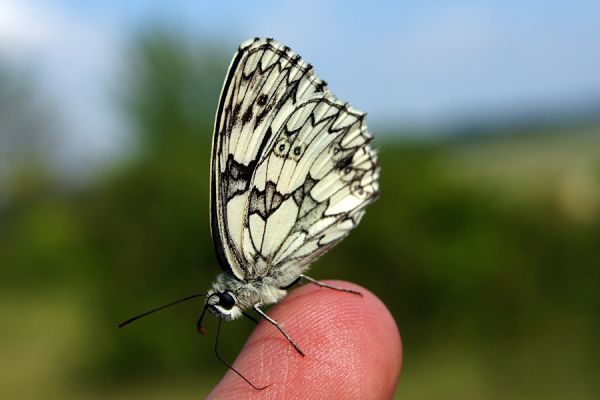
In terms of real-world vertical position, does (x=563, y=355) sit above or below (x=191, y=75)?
below

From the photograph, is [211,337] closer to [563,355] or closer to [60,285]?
[563,355]

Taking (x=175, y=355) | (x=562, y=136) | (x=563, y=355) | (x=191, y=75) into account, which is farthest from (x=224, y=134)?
(x=562, y=136)

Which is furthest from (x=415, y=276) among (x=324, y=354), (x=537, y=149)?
(x=537, y=149)

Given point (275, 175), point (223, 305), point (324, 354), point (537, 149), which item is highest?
point (275, 175)

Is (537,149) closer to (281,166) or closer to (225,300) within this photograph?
(281,166)

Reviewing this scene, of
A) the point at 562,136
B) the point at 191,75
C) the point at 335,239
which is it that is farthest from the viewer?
the point at 562,136

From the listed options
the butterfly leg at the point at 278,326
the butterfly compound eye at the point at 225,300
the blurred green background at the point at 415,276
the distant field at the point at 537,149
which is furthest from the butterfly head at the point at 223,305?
the distant field at the point at 537,149

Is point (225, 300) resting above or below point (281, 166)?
below
